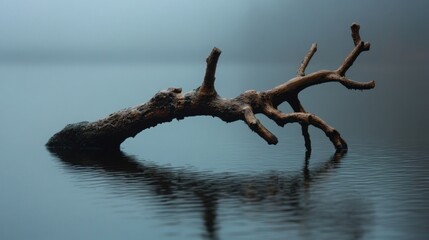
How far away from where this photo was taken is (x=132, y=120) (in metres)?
16.7

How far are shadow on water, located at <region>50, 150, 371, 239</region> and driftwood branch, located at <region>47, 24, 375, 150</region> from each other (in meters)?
0.59

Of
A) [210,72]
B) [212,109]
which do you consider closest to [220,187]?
[210,72]

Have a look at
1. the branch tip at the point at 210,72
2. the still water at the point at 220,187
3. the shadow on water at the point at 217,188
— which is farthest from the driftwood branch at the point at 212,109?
the shadow on water at the point at 217,188

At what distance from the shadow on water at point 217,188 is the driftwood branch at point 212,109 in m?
0.59

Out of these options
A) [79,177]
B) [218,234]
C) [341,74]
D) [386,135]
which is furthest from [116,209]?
[386,135]

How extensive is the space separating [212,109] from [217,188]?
3244 millimetres

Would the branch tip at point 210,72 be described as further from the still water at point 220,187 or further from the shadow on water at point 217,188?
the shadow on water at point 217,188

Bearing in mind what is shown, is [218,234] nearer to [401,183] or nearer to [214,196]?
[214,196]

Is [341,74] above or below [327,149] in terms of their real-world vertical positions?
above

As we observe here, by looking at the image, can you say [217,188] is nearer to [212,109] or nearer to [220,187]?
[220,187]

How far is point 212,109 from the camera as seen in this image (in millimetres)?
16031

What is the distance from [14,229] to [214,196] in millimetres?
2747

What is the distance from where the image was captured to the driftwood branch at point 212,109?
15688 mm

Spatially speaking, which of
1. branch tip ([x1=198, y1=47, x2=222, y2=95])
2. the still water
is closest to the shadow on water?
the still water
